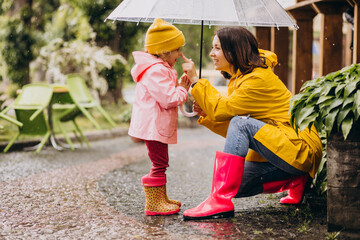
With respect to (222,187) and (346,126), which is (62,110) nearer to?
(222,187)

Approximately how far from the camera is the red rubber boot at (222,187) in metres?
3.30

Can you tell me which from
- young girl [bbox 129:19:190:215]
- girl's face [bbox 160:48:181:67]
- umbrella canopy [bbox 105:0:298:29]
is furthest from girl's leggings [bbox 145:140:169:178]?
umbrella canopy [bbox 105:0:298:29]

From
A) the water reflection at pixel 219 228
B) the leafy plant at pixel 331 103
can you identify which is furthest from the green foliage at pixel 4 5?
the leafy plant at pixel 331 103

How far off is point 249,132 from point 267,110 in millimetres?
263

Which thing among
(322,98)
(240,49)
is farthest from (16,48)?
(322,98)

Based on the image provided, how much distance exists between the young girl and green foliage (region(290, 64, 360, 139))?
2.82 ft

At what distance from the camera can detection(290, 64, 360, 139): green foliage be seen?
276cm

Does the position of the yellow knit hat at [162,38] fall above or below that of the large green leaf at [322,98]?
above

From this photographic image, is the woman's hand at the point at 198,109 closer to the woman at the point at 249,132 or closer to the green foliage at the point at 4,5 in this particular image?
the woman at the point at 249,132

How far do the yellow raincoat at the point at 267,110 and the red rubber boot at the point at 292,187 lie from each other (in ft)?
Answer: 0.70

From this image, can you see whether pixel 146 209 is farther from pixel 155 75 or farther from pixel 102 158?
pixel 102 158

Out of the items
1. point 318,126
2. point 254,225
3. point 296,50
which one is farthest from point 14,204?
point 296,50

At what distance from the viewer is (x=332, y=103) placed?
2.85m

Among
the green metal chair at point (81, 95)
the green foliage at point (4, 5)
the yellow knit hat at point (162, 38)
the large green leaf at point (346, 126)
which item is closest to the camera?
the large green leaf at point (346, 126)
